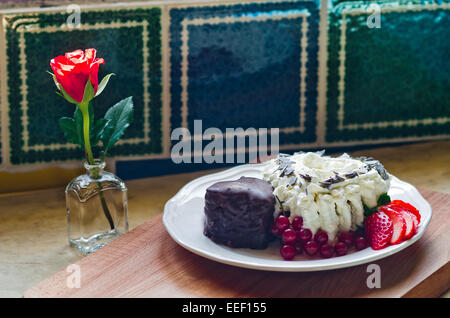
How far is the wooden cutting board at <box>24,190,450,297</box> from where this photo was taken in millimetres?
1133

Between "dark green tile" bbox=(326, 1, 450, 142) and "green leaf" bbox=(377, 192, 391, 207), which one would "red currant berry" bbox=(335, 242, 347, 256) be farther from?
"dark green tile" bbox=(326, 1, 450, 142)

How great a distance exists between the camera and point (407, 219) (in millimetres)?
1265

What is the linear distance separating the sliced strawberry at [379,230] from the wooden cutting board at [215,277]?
4 cm

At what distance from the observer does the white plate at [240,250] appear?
1.16 metres

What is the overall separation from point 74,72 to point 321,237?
1.85ft

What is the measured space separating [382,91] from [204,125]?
542 mm

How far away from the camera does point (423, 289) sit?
1172 millimetres

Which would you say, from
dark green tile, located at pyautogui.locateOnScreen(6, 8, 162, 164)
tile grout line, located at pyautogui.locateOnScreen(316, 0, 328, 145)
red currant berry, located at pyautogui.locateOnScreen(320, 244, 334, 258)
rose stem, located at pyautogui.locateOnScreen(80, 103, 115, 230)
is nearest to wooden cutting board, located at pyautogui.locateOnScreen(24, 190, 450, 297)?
red currant berry, located at pyautogui.locateOnScreen(320, 244, 334, 258)

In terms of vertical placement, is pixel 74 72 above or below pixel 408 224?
above

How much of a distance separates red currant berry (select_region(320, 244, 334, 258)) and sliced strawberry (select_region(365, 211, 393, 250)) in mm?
83

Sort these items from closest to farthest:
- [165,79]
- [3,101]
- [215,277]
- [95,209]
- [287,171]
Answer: [215,277], [287,171], [95,209], [3,101], [165,79]

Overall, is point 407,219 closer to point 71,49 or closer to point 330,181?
point 330,181

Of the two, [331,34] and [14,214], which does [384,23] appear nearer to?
[331,34]

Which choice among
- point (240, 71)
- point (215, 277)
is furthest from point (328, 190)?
point (240, 71)
